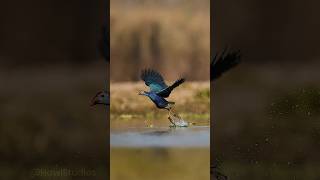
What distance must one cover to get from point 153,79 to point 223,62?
1.44 feet

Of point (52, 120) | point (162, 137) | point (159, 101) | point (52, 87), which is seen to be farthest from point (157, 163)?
point (52, 87)

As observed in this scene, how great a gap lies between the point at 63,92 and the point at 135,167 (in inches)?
24.8

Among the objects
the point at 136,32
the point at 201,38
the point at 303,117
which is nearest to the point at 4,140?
the point at 136,32

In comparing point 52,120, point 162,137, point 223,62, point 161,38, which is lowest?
point 162,137

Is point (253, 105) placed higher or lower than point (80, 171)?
higher

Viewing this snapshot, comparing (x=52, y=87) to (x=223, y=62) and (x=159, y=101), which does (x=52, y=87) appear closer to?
(x=159, y=101)

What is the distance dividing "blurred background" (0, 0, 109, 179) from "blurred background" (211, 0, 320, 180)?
0.74 metres

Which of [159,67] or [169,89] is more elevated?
[159,67]

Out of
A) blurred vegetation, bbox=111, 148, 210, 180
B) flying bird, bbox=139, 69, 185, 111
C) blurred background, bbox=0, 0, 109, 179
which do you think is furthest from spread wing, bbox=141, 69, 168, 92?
blurred vegetation, bbox=111, 148, 210, 180

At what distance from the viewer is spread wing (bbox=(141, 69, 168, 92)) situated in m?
3.38

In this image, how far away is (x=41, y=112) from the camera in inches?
131

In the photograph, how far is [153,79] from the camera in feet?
11.1

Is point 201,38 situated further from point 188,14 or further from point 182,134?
point 182,134

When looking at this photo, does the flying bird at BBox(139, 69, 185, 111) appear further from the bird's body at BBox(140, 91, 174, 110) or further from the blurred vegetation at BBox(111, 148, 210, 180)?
the blurred vegetation at BBox(111, 148, 210, 180)
